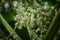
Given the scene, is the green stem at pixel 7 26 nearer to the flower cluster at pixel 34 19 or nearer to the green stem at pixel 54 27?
the flower cluster at pixel 34 19

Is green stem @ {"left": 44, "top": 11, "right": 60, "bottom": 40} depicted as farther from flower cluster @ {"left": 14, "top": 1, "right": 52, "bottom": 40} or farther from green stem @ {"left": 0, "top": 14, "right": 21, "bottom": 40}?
green stem @ {"left": 0, "top": 14, "right": 21, "bottom": 40}

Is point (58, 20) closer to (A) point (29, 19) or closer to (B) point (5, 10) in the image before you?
(A) point (29, 19)

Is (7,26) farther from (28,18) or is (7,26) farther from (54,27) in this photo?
(54,27)

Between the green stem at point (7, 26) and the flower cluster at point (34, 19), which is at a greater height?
the flower cluster at point (34, 19)

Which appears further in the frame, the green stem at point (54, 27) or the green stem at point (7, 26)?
the green stem at point (7, 26)

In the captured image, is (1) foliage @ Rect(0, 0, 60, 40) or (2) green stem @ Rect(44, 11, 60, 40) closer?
(2) green stem @ Rect(44, 11, 60, 40)

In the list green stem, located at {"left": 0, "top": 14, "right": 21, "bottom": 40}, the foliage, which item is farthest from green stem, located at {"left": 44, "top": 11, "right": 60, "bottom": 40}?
green stem, located at {"left": 0, "top": 14, "right": 21, "bottom": 40}

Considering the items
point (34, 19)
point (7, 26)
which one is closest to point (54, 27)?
point (34, 19)

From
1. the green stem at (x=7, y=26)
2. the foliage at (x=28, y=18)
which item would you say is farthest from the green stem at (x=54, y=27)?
the green stem at (x=7, y=26)

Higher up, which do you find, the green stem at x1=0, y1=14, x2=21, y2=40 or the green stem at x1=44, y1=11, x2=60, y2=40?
the green stem at x1=44, y1=11, x2=60, y2=40

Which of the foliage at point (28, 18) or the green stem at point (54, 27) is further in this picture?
the foliage at point (28, 18)

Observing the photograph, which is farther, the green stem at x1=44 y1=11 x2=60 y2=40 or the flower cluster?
the flower cluster
